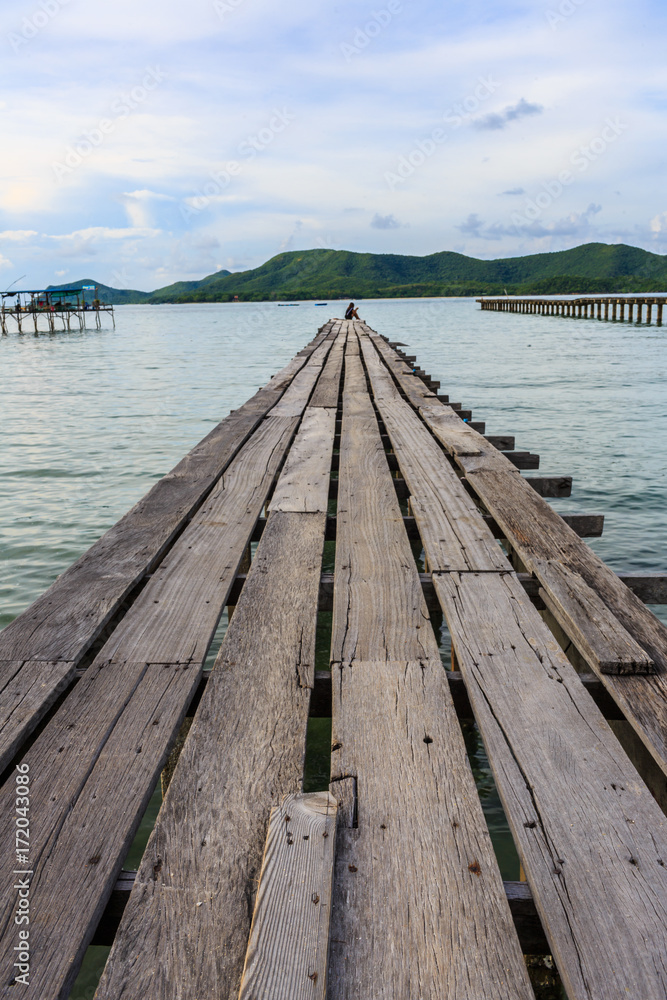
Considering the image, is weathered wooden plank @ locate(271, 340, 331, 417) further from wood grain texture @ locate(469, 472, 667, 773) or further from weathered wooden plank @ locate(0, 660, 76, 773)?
weathered wooden plank @ locate(0, 660, 76, 773)

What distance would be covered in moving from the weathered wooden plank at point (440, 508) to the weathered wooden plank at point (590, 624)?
25 centimetres

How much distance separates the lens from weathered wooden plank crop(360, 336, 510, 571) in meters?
3.18

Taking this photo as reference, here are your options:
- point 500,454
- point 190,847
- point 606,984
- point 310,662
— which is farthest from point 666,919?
point 500,454

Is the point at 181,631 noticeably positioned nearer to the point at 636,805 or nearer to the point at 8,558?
the point at 636,805

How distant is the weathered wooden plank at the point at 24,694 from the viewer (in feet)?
6.34

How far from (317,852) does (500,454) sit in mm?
4089

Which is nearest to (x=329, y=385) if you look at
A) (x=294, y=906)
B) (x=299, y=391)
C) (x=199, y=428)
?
(x=299, y=391)

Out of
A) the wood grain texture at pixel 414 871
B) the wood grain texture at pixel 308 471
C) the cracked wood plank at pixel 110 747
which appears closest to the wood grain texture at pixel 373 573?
the wood grain texture at pixel 308 471

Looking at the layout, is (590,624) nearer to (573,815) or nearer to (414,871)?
(573,815)

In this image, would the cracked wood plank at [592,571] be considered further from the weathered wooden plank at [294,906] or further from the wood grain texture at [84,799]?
the wood grain texture at [84,799]

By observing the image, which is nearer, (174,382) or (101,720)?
(101,720)

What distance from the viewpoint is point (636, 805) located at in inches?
65.5

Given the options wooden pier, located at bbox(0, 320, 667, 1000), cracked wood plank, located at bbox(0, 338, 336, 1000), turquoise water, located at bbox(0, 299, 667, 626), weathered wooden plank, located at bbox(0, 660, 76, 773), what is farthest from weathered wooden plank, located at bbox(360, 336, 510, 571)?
turquoise water, located at bbox(0, 299, 667, 626)

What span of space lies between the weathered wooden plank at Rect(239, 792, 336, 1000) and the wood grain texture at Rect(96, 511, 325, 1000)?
0.16 feet
